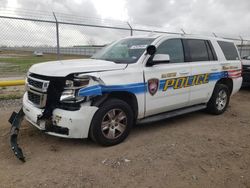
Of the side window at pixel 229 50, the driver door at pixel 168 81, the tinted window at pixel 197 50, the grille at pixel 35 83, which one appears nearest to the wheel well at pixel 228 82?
the side window at pixel 229 50

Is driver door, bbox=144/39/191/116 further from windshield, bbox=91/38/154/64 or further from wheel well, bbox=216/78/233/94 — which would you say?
wheel well, bbox=216/78/233/94

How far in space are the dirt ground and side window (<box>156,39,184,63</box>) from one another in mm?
1421

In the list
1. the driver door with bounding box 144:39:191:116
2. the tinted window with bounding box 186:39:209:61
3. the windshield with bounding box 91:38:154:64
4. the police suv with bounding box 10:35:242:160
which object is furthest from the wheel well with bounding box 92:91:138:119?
the tinted window with bounding box 186:39:209:61

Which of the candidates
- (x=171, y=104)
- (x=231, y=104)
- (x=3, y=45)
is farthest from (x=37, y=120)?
(x=231, y=104)

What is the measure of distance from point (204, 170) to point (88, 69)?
2.20 m

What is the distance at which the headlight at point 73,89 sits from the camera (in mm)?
3504

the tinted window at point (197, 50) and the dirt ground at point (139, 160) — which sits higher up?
the tinted window at point (197, 50)

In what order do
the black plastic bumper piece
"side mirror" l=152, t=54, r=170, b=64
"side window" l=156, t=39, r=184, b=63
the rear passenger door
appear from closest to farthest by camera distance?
the black plastic bumper piece, "side mirror" l=152, t=54, r=170, b=64, "side window" l=156, t=39, r=184, b=63, the rear passenger door

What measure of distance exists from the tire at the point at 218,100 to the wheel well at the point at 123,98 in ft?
8.10

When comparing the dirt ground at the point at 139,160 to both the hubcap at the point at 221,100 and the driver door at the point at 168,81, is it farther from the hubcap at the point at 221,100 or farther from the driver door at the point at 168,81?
the hubcap at the point at 221,100

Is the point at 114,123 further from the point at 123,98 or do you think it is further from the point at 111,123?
the point at 123,98

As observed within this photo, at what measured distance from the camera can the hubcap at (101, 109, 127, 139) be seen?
382 centimetres

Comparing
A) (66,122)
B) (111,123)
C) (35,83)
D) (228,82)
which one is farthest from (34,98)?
(228,82)

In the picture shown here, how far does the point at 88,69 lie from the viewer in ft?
12.0
